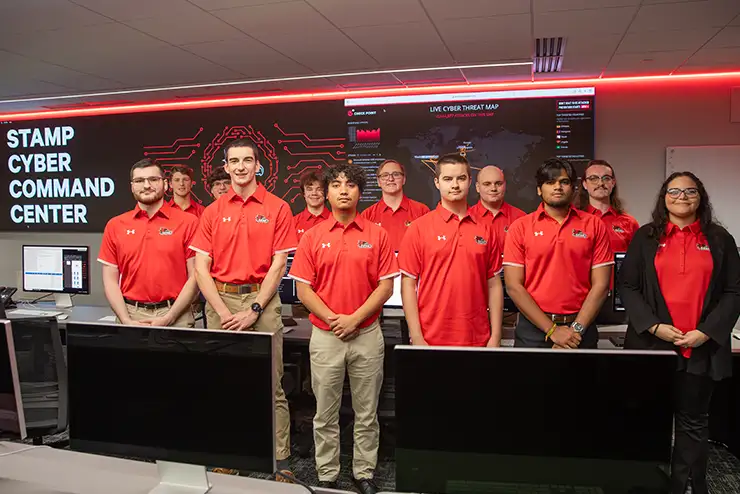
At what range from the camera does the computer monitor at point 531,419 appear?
106cm

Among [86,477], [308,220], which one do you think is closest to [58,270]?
[308,220]

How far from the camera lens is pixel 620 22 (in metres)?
3.34

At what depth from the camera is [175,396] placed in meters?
1.26

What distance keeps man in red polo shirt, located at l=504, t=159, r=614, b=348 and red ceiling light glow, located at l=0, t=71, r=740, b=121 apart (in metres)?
2.58


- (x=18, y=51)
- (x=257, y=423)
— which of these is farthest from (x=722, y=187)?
(x=18, y=51)

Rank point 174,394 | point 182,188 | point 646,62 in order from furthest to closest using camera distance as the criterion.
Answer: point 182,188, point 646,62, point 174,394

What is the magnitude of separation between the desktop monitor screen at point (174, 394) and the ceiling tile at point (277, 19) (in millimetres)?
2278

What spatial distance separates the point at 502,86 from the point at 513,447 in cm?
452

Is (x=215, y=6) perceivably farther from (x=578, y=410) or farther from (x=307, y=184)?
(x=578, y=410)

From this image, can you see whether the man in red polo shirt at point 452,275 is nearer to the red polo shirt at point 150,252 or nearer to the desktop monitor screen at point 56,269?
the red polo shirt at point 150,252

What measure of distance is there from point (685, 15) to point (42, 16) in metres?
3.59

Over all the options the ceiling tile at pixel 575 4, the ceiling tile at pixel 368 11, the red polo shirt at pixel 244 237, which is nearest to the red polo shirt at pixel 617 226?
the ceiling tile at pixel 575 4

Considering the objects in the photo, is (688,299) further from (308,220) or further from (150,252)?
(308,220)

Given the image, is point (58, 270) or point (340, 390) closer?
point (340, 390)
